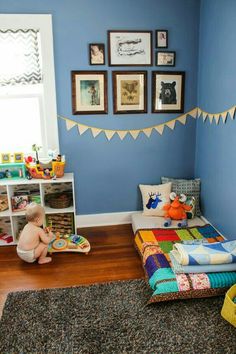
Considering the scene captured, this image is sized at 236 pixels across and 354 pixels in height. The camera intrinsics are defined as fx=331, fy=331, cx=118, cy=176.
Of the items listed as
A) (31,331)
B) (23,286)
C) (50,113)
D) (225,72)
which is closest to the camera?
(31,331)

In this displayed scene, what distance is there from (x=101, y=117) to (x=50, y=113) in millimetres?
483

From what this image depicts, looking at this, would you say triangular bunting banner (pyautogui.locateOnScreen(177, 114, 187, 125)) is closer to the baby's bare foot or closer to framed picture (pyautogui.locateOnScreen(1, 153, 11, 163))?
framed picture (pyautogui.locateOnScreen(1, 153, 11, 163))

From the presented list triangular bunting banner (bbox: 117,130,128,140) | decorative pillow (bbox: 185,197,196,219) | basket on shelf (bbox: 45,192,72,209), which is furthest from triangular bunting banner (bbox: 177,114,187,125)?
basket on shelf (bbox: 45,192,72,209)

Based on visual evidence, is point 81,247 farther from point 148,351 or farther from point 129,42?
point 129,42

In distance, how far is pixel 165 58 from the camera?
3148 millimetres

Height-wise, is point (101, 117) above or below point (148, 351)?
above

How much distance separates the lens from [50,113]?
3.09m

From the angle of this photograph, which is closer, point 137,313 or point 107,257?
point 137,313

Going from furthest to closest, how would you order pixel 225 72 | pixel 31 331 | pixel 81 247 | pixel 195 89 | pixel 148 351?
1. pixel 195 89
2. pixel 81 247
3. pixel 225 72
4. pixel 31 331
5. pixel 148 351

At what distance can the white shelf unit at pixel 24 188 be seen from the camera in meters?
2.96

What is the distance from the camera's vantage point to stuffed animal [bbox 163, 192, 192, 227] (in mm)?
3131

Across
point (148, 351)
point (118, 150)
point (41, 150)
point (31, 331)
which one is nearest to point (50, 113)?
point (41, 150)

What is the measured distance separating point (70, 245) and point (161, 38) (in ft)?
6.82

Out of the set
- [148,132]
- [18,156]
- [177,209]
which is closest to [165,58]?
[148,132]
